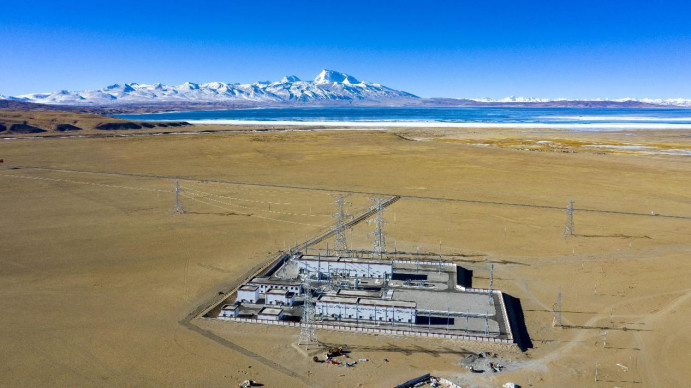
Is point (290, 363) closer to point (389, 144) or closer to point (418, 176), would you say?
point (418, 176)

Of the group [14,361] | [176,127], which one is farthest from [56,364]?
[176,127]

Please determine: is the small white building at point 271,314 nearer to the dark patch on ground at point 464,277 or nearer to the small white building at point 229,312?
the small white building at point 229,312

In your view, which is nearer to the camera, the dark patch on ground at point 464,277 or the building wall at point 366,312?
the building wall at point 366,312

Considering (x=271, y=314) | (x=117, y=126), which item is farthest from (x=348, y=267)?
(x=117, y=126)

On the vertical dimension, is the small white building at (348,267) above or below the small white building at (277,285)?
above

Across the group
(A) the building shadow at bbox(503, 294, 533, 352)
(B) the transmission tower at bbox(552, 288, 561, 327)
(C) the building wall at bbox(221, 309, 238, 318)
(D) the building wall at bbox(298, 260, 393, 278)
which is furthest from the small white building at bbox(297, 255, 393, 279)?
(B) the transmission tower at bbox(552, 288, 561, 327)

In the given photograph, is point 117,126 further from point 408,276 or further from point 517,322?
point 517,322

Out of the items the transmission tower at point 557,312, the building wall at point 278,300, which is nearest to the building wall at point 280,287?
the building wall at point 278,300
